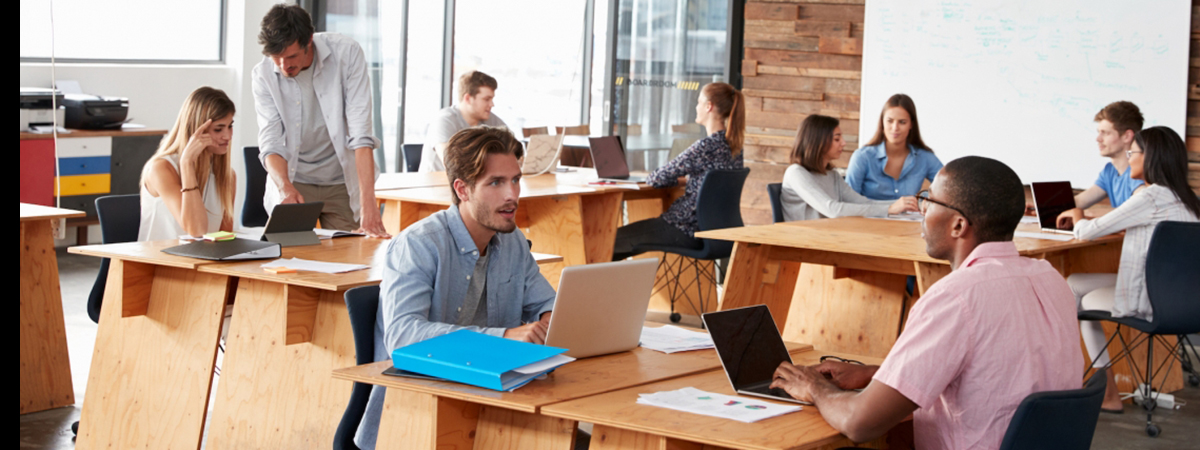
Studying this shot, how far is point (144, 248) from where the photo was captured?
11.2 feet

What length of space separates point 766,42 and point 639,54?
3.76 feet

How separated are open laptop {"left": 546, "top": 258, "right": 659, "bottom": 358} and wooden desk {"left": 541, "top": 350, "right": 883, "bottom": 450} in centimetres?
23

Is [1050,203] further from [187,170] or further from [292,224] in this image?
[187,170]

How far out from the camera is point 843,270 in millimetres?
4516

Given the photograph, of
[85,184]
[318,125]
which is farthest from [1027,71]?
[85,184]

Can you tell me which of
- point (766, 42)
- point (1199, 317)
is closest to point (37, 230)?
point (1199, 317)

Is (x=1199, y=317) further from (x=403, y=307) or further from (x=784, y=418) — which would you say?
(x=403, y=307)

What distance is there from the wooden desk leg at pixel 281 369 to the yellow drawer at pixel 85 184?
4216mm

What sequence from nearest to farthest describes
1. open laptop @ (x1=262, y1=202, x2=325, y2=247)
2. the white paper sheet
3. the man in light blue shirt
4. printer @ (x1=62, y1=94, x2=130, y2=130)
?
the man in light blue shirt < open laptop @ (x1=262, y1=202, x2=325, y2=247) < the white paper sheet < printer @ (x1=62, y1=94, x2=130, y2=130)

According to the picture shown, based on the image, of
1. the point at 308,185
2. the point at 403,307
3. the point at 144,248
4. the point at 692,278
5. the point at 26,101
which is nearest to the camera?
the point at 403,307

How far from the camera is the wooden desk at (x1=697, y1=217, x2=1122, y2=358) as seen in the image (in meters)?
4.02

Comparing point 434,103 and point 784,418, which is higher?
point 434,103

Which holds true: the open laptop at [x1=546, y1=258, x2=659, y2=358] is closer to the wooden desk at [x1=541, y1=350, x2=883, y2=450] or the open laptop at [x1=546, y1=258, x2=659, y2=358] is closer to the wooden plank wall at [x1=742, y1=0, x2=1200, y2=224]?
the wooden desk at [x1=541, y1=350, x2=883, y2=450]

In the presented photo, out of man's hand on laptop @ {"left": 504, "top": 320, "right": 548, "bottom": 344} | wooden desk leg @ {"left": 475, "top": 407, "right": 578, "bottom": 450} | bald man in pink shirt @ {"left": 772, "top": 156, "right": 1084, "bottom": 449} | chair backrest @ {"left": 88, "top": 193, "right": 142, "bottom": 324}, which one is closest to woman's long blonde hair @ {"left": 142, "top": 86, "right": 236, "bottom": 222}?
chair backrest @ {"left": 88, "top": 193, "right": 142, "bottom": 324}
